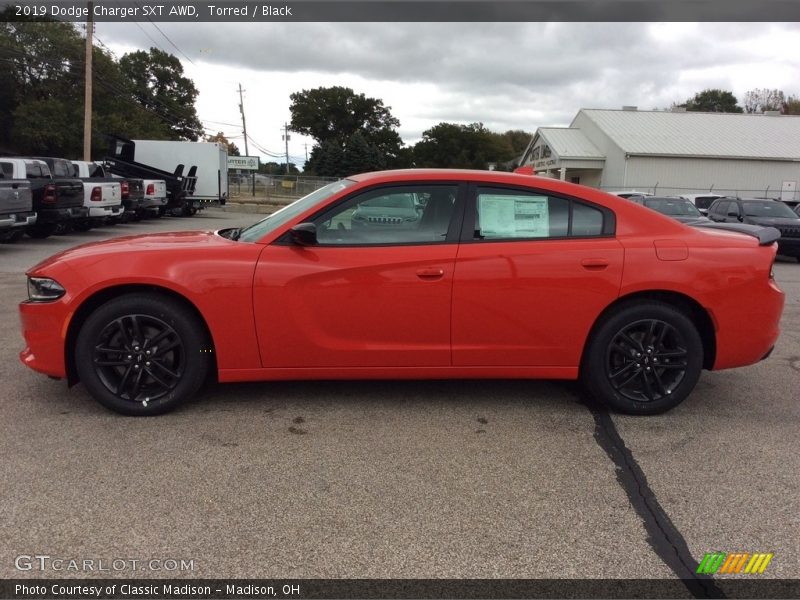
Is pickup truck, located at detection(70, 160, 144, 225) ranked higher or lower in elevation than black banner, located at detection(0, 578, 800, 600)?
higher

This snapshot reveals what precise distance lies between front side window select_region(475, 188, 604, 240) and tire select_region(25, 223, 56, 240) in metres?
13.4

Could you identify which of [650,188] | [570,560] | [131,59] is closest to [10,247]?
[570,560]

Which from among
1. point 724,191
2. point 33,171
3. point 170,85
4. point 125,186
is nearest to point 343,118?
point 170,85

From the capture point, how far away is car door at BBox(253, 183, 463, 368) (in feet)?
12.3

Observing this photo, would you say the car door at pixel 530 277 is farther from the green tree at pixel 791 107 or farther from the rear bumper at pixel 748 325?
the green tree at pixel 791 107

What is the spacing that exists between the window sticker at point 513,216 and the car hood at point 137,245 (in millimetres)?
1661

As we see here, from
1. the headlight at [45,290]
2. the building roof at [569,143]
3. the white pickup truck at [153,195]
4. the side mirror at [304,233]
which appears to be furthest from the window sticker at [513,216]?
the building roof at [569,143]

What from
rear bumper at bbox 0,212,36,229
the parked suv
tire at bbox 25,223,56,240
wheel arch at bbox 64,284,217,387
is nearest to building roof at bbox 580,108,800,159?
the parked suv

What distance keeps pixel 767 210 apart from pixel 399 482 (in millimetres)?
15004

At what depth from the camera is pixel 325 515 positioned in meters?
2.80

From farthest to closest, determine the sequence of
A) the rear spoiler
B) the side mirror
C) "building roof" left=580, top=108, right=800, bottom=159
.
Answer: "building roof" left=580, top=108, right=800, bottom=159, the rear spoiler, the side mirror

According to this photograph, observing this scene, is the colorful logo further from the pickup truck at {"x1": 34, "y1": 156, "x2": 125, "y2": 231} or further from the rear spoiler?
the pickup truck at {"x1": 34, "y1": 156, "x2": 125, "y2": 231}

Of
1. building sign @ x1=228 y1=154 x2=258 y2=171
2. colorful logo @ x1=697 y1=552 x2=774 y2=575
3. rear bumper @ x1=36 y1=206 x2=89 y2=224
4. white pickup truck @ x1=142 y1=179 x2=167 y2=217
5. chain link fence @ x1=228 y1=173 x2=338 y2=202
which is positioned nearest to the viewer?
colorful logo @ x1=697 y1=552 x2=774 y2=575

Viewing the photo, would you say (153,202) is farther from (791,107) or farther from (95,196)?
(791,107)
